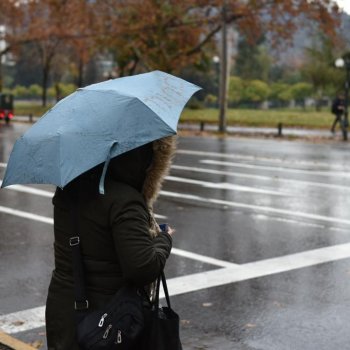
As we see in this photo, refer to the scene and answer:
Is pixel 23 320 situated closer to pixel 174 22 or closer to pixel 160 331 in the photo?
pixel 160 331

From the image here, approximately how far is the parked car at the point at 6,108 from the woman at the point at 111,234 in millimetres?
41391

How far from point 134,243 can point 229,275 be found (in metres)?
4.84

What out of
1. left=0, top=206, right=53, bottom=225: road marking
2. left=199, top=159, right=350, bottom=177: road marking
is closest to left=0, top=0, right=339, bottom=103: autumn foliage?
left=199, top=159, right=350, bottom=177: road marking

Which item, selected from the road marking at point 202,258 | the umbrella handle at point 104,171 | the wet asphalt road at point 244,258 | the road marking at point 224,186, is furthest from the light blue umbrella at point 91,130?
the road marking at point 224,186

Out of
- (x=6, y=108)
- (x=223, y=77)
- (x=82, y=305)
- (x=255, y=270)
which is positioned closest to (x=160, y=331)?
(x=82, y=305)

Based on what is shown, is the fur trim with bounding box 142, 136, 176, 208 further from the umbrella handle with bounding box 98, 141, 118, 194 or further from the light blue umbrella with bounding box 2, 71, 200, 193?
the umbrella handle with bounding box 98, 141, 118, 194

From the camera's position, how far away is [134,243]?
121 inches

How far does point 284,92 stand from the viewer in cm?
10062

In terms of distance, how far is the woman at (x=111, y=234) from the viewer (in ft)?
10.1

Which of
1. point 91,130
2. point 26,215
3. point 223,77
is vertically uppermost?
point 223,77

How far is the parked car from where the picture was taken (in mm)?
43656

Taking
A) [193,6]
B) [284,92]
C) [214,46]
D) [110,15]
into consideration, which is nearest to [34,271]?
[193,6]

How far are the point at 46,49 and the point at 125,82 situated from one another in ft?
225

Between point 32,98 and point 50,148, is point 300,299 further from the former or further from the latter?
point 32,98
